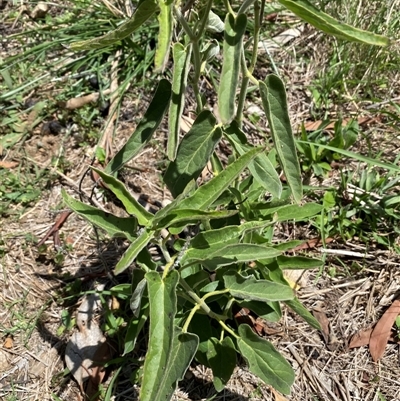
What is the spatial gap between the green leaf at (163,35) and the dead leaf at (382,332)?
147cm

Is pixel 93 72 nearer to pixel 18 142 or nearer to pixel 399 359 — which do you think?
pixel 18 142

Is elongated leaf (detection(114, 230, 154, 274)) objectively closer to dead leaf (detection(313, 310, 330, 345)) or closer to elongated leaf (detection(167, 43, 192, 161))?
elongated leaf (detection(167, 43, 192, 161))

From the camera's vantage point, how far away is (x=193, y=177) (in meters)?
1.42

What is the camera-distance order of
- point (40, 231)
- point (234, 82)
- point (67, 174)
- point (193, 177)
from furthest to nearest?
1. point (67, 174)
2. point (40, 231)
3. point (193, 177)
4. point (234, 82)

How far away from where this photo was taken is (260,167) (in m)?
1.46

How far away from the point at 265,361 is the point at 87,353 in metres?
0.75

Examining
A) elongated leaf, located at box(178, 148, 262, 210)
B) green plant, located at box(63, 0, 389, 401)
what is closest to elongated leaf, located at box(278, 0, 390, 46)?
green plant, located at box(63, 0, 389, 401)

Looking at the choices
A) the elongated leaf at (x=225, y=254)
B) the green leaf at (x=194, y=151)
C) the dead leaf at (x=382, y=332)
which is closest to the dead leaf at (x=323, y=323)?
the dead leaf at (x=382, y=332)

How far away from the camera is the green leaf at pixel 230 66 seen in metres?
1.14

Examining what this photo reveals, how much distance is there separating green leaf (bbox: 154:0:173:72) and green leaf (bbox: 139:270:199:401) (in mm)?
528

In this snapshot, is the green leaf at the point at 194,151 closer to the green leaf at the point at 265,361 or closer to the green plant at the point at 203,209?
the green plant at the point at 203,209

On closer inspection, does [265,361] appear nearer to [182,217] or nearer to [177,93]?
[182,217]

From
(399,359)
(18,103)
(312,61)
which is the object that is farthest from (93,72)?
(399,359)

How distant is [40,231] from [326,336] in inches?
51.5
